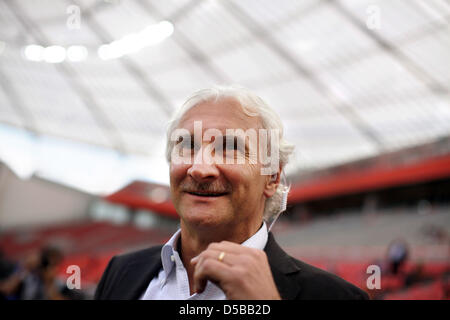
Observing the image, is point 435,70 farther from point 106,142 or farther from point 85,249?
point 85,249

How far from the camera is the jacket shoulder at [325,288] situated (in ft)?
4.45

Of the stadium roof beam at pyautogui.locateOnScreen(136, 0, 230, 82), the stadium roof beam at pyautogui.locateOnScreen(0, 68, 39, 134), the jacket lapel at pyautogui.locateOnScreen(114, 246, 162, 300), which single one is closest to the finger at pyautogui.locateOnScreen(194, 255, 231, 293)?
the jacket lapel at pyautogui.locateOnScreen(114, 246, 162, 300)

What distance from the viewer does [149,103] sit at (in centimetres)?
1894

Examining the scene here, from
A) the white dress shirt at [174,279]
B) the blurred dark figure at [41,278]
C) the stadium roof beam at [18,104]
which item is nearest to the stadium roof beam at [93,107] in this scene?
the stadium roof beam at [18,104]

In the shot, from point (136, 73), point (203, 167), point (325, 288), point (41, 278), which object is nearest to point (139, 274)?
point (203, 167)

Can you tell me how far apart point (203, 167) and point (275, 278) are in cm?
45

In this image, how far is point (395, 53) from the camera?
1345cm

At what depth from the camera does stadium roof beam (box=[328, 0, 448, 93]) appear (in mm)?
12881

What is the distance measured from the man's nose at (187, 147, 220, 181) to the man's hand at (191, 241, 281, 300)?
0.84 ft

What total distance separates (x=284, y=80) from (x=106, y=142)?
8332mm

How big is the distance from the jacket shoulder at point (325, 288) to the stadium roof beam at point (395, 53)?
12739 millimetres

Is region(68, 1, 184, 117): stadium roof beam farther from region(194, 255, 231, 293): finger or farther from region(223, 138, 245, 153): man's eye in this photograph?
region(194, 255, 231, 293): finger

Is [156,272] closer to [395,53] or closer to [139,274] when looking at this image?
[139,274]
